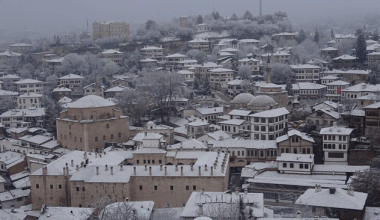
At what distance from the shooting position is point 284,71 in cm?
4809

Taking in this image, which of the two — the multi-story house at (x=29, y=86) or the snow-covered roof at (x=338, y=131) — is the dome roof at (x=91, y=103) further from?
the multi-story house at (x=29, y=86)

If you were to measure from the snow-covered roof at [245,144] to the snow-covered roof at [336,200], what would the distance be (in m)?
10.0

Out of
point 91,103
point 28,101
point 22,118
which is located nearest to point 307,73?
point 91,103

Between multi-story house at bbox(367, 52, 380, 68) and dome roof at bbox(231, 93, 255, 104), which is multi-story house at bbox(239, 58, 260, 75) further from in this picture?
dome roof at bbox(231, 93, 255, 104)

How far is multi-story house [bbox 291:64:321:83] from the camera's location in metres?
47.7

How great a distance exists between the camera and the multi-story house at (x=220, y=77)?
4797 cm

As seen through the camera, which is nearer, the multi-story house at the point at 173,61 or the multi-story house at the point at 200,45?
the multi-story house at the point at 173,61

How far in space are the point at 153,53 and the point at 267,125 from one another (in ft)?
107

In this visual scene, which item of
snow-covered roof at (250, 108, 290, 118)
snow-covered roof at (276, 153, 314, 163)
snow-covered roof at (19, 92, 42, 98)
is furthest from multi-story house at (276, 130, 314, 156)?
snow-covered roof at (19, 92, 42, 98)

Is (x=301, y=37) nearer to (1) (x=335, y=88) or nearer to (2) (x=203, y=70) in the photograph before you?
(2) (x=203, y=70)

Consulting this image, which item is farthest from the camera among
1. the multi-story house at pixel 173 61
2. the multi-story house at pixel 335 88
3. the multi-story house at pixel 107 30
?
the multi-story house at pixel 107 30

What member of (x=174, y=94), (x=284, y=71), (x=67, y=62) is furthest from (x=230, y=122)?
(x=67, y=62)

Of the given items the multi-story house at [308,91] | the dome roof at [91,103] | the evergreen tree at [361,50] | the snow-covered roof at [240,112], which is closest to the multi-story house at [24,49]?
the dome roof at [91,103]

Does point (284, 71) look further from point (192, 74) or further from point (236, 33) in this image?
point (236, 33)
